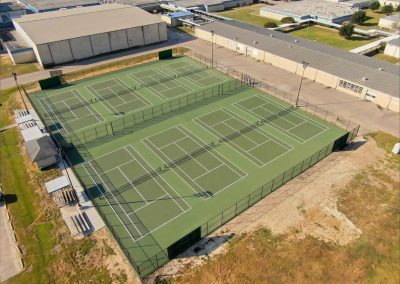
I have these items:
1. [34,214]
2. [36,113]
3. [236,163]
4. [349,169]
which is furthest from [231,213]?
[36,113]

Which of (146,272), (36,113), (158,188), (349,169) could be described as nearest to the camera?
(146,272)

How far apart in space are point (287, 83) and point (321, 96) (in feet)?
22.1

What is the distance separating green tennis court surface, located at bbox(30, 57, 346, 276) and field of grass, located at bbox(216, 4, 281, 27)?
157 ft

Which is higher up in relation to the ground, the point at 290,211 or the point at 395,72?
the point at 395,72

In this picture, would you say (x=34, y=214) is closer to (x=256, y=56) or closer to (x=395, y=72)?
(x=256, y=56)

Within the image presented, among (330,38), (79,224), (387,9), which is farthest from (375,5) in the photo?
(79,224)

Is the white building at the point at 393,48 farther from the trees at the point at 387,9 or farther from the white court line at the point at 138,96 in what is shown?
the white court line at the point at 138,96

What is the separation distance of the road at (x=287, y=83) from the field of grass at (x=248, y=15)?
2816cm

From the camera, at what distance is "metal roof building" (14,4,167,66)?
61125 millimetres

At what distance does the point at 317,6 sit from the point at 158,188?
9466cm

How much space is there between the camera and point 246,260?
25.8 meters

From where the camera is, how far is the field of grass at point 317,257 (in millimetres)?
24562

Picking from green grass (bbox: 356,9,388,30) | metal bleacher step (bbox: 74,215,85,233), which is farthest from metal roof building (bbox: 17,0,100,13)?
green grass (bbox: 356,9,388,30)

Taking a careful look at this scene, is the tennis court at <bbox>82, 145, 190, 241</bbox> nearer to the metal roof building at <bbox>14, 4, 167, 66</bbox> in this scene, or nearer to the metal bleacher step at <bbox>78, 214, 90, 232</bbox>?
the metal bleacher step at <bbox>78, 214, 90, 232</bbox>
